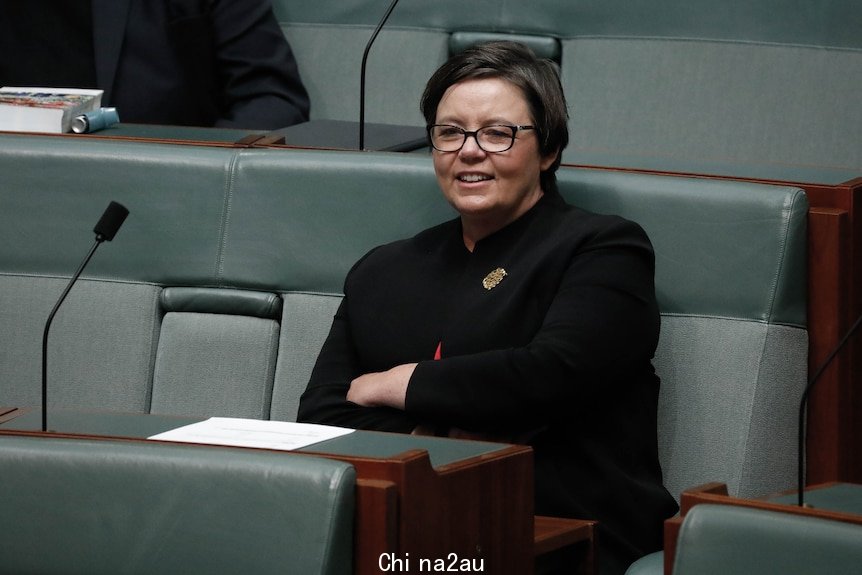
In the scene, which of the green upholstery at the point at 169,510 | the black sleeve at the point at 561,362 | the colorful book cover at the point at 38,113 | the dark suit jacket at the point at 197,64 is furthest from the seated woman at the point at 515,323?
the dark suit jacket at the point at 197,64

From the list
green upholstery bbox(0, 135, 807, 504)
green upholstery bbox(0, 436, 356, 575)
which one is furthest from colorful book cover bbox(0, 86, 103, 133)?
green upholstery bbox(0, 436, 356, 575)

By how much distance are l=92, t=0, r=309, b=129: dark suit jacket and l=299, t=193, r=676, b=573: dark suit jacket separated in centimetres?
111

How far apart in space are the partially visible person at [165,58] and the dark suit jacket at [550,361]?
1113 mm

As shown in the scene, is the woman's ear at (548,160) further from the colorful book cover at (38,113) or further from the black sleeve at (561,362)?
the colorful book cover at (38,113)

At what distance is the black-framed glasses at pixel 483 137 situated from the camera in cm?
175

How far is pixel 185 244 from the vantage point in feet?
6.57

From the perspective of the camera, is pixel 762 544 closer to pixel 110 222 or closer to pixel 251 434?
pixel 251 434

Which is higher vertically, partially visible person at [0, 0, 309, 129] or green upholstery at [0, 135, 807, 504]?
partially visible person at [0, 0, 309, 129]

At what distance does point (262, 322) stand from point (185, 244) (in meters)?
0.17

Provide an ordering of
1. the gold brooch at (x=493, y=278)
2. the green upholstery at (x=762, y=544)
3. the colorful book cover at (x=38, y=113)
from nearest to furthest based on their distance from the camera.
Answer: the green upholstery at (x=762, y=544) → the gold brooch at (x=493, y=278) → the colorful book cover at (x=38, y=113)

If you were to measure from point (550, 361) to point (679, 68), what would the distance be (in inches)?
50.3

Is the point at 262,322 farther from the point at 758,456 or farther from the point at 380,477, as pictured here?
the point at 380,477

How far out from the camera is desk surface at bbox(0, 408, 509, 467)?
1.25 m

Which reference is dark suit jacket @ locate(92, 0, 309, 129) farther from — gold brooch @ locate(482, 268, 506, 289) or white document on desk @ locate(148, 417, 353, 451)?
white document on desk @ locate(148, 417, 353, 451)
